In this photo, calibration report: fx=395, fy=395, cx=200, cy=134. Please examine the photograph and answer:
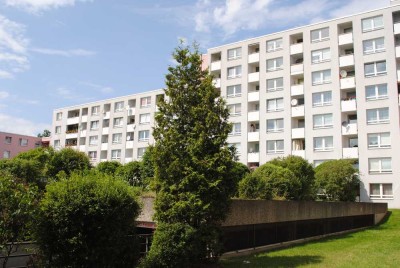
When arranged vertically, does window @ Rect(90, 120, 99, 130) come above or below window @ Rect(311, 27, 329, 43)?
below

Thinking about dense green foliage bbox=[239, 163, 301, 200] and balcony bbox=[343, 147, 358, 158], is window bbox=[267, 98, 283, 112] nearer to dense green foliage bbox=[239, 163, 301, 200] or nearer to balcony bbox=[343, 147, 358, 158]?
balcony bbox=[343, 147, 358, 158]

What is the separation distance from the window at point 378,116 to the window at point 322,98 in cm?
480

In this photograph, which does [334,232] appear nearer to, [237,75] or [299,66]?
[299,66]

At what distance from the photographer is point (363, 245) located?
18.1 metres

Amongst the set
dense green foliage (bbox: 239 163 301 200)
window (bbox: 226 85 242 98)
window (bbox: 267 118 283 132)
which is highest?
window (bbox: 226 85 242 98)

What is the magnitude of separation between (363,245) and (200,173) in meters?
10.1

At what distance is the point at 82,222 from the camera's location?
30.2 ft

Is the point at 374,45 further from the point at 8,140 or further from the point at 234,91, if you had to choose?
the point at 8,140

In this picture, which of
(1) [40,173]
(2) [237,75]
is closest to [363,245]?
(1) [40,173]

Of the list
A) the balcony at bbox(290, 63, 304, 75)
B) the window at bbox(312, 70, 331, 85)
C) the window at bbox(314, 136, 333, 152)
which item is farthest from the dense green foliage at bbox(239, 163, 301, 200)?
the balcony at bbox(290, 63, 304, 75)

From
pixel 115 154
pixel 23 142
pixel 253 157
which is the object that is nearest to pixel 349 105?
pixel 253 157

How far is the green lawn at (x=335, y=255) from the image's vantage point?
13258 mm

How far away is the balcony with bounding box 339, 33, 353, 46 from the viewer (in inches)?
1786

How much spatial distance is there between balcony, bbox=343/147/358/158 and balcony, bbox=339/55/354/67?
383 inches
